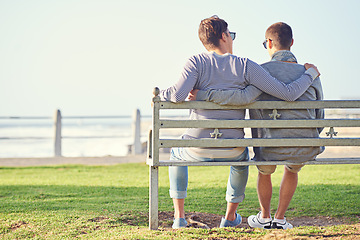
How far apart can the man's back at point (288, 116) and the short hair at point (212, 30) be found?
0.45 m

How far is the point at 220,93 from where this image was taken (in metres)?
3.54

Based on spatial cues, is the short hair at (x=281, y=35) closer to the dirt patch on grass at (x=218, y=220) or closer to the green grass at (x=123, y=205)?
the green grass at (x=123, y=205)

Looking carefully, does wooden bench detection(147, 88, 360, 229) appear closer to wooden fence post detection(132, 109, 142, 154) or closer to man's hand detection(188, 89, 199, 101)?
man's hand detection(188, 89, 199, 101)

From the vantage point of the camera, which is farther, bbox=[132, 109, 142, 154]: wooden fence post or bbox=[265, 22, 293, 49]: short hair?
bbox=[132, 109, 142, 154]: wooden fence post

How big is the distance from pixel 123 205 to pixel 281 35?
8.68ft

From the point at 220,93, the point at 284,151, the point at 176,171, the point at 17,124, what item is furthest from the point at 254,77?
the point at 17,124

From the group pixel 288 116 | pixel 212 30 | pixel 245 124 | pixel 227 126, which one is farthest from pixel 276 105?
pixel 212 30

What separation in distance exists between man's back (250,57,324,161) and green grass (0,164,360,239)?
599 millimetres

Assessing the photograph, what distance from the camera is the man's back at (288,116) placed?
147 inches

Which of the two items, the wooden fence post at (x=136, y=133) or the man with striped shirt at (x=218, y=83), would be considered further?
the wooden fence post at (x=136, y=133)

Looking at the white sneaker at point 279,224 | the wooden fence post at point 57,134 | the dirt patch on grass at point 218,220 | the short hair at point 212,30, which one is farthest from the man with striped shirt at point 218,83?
the wooden fence post at point 57,134

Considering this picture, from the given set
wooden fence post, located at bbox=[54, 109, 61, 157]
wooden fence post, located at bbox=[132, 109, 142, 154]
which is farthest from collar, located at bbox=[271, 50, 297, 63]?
wooden fence post, located at bbox=[54, 109, 61, 157]

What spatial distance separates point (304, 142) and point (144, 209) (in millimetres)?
2058

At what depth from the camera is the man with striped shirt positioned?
3.56 m
